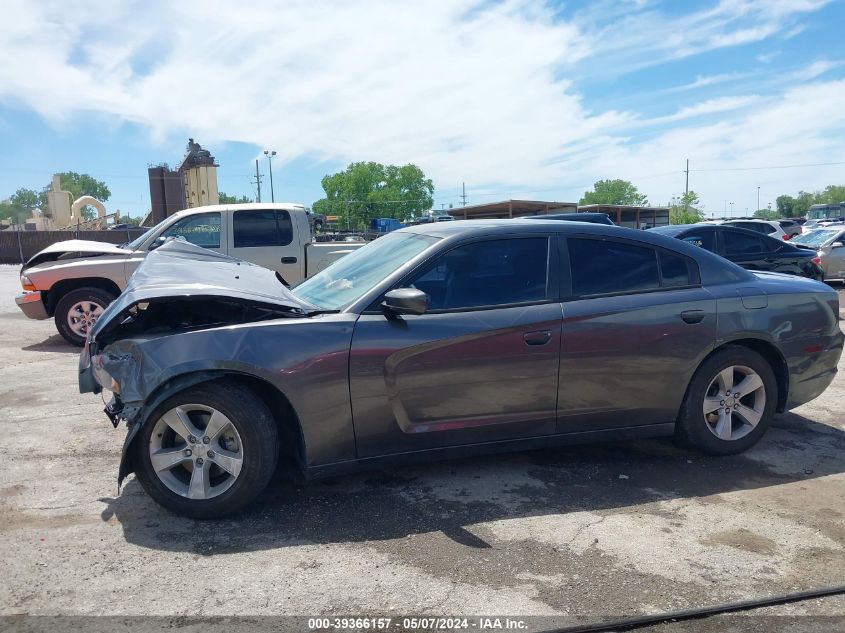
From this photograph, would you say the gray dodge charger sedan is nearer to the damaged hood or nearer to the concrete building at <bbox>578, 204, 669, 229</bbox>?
the damaged hood

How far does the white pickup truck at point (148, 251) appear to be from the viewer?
343 inches

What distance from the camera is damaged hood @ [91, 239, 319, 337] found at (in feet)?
12.0

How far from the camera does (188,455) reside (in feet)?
11.8

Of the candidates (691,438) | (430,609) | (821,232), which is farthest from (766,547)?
(821,232)

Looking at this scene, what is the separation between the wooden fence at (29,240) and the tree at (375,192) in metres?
72.8

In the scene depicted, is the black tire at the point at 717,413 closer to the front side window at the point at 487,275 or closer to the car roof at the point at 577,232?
the car roof at the point at 577,232

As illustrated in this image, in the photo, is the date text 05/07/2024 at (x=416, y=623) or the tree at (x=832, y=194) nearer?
the date text 05/07/2024 at (x=416, y=623)

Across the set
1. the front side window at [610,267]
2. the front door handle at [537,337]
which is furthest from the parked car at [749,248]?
the front door handle at [537,337]

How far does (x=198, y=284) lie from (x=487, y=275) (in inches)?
67.7

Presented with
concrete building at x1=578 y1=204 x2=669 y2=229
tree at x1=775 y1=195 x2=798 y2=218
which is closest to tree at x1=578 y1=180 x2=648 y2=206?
tree at x1=775 y1=195 x2=798 y2=218

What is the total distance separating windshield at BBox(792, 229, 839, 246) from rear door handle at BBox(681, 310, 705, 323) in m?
13.8

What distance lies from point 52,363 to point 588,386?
20.5ft

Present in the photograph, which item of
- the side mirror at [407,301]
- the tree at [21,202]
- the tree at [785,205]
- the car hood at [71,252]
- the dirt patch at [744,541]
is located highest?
the tree at [21,202]

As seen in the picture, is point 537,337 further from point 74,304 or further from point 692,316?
point 74,304
